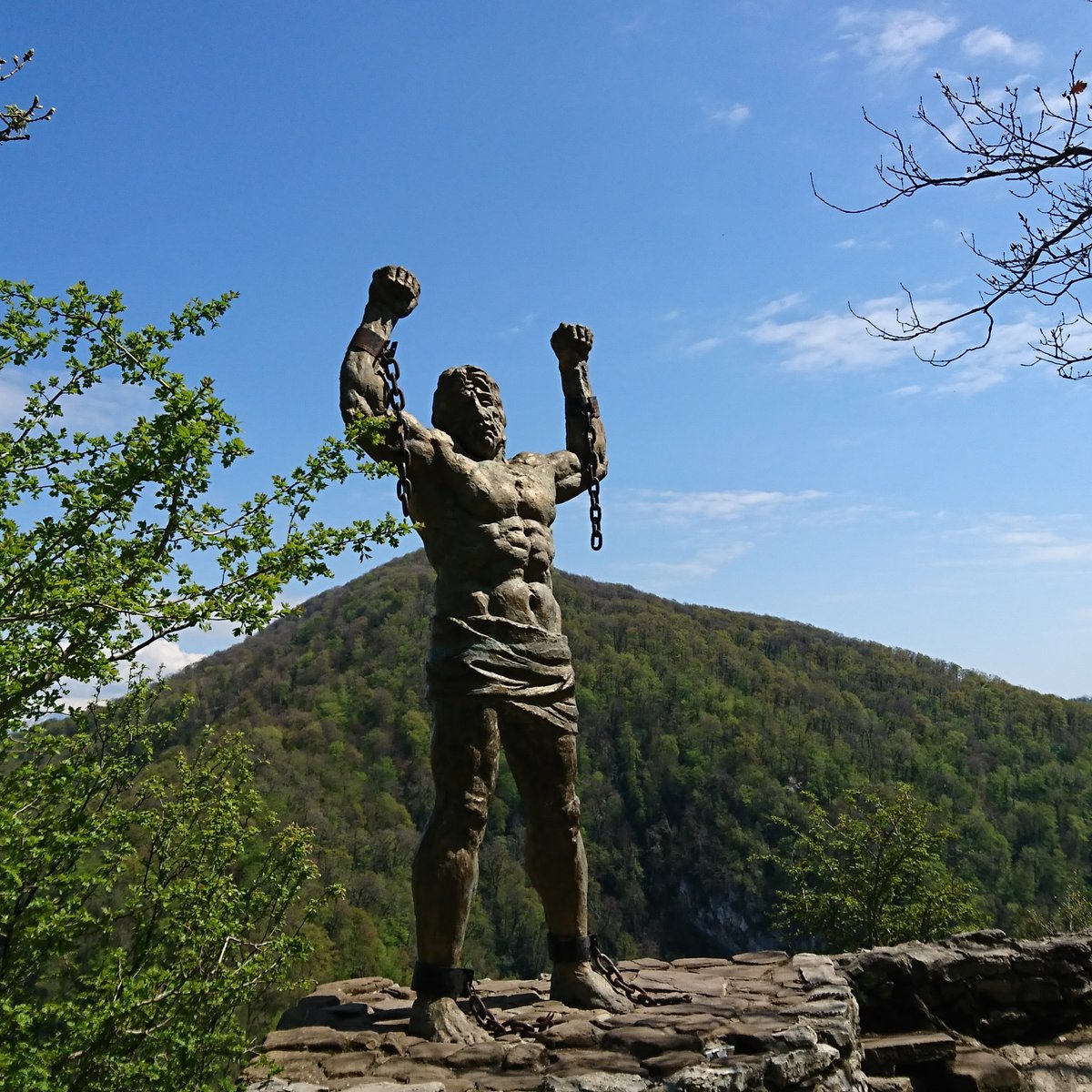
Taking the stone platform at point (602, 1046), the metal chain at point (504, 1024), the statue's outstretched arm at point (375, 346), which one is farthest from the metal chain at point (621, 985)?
the statue's outstretched arm at point (375, 346)

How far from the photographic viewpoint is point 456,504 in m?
4.69

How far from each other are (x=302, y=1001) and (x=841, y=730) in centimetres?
5380

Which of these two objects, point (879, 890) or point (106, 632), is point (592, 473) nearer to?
point (106, 632)

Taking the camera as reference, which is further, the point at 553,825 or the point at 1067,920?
the point at 1067,920

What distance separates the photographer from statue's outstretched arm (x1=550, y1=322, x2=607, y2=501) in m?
5.54

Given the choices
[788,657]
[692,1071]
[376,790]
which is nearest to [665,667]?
[788,657]

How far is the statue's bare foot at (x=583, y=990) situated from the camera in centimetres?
433

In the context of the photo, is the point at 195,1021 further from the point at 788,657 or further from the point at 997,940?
the point at 788,657

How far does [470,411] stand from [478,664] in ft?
4.20

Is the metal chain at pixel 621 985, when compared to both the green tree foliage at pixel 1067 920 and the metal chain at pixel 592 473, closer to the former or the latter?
the metal chain at pixel 592 473

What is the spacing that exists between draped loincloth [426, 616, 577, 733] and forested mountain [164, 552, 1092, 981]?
28189mm

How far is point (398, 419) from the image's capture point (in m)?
4.36

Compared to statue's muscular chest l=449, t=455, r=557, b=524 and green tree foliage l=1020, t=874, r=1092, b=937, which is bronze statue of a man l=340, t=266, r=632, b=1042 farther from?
green tree foliage l=1020, t=874, r=1092, b=937

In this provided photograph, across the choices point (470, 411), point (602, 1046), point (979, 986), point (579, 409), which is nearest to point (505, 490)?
point (470, 411)
